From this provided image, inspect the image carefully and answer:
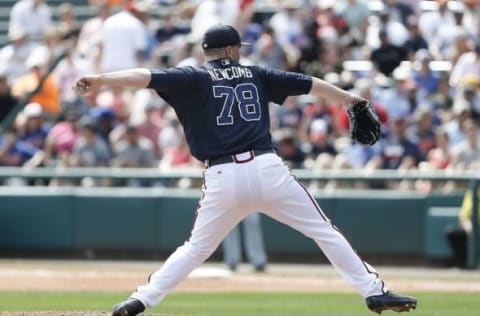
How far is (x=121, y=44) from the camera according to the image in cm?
1839

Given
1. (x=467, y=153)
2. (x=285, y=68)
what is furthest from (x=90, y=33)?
(x=467, y=153)

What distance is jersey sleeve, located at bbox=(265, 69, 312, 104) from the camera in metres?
8.15

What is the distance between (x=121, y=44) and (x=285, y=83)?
34.5 ft

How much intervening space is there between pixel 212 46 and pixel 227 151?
2.45ft

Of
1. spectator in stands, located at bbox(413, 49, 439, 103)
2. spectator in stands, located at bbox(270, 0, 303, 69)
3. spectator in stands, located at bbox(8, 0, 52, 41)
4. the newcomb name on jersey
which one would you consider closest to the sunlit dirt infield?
spectator in stands, located at bbox(413, 49, 439, 103)

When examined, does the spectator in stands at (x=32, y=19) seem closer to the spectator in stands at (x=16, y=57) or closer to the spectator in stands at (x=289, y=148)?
the spectator in stands at (x=16, y=57)

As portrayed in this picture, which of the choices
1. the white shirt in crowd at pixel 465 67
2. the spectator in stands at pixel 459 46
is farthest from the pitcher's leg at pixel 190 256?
the spectator in stands at pixel 459 46

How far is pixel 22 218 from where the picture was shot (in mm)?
17547

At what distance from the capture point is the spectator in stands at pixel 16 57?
19812 millimetres

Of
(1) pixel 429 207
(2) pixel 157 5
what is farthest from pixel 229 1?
(1) pixel 429 207

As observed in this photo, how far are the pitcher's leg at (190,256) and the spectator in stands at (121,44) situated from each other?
10683 mm

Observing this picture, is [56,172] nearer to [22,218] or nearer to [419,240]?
[22,218]

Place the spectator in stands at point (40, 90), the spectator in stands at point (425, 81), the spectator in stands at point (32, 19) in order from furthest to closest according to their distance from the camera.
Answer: the spectator in stands at point (32, 19)
the spectator in stands at point (40, 90)
the spectator in stands at point (425, 81)

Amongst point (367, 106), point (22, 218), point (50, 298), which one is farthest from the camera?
point (22, 218)
